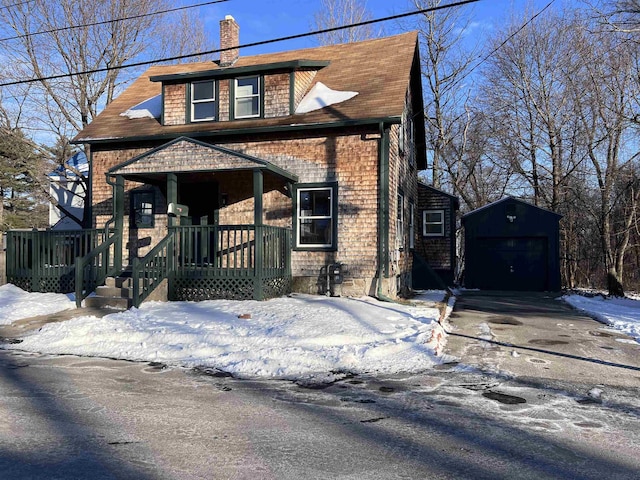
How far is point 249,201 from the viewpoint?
13.9 metres

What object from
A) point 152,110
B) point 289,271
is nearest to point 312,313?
point 289,271

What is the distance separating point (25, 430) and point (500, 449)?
3867 millimetres

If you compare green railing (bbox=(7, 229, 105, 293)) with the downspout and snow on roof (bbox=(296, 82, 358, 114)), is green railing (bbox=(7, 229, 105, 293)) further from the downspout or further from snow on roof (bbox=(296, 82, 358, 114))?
the downspout

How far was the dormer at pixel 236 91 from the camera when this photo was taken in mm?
14039

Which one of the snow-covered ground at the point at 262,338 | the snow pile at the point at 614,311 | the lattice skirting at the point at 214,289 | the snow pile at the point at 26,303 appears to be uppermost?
the lattice skirting at the point at 214,289

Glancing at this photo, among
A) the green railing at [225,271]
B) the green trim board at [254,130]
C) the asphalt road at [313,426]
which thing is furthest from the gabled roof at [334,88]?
the asphalt road at [313,426]

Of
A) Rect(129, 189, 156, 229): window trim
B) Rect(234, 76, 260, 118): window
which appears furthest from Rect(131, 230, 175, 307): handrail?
A: Rect(234, 76, 260, 118): window

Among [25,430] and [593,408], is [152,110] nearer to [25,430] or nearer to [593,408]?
[25,430]

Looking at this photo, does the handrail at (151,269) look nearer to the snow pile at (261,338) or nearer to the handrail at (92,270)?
the snow pile at (261,338)

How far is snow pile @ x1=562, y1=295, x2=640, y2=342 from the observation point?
10508 millimetres

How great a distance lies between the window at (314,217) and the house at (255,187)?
0.10 ft

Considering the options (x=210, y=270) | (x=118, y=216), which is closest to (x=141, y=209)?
(x=118, y=216)

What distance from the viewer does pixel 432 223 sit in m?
20.2

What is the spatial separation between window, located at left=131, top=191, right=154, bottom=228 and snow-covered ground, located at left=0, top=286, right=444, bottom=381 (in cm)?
420
